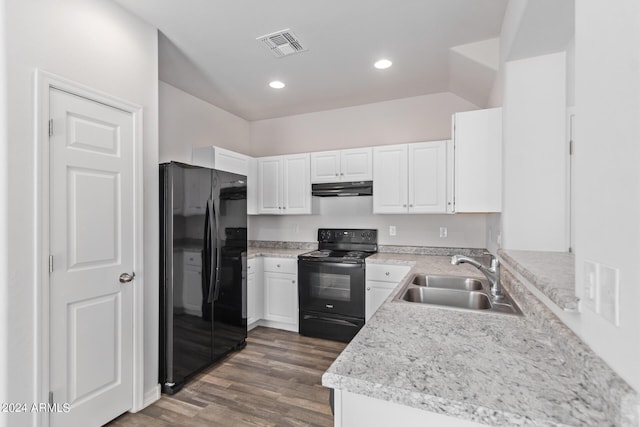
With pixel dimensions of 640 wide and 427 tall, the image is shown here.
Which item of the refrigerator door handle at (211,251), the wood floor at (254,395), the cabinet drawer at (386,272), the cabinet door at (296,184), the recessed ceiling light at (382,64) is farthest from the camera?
the cabinet door at (296,184)

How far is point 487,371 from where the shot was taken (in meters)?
0.87

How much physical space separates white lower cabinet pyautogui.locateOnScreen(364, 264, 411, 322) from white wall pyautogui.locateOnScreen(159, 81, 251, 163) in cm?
238

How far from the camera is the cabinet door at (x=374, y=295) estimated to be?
314 centimetres

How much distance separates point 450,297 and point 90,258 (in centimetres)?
221

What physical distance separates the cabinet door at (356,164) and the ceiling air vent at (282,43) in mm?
1310

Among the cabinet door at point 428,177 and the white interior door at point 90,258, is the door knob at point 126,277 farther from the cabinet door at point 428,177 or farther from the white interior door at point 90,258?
the cabinet door at point 428,177

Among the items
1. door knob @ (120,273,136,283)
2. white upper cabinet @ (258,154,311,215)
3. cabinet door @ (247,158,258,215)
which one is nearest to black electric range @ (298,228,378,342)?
white upper cabinet @ (258,154,311,215)

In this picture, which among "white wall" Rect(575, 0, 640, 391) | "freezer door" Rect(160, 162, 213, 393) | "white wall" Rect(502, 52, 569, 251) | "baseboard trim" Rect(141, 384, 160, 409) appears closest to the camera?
"white wall" Rect(575, 0, 640, 391)

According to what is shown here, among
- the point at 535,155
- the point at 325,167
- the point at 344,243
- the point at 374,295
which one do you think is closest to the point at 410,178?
the point at 325,167

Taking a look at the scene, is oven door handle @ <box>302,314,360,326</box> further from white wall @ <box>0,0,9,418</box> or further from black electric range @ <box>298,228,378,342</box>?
white wall @ <box>0,0,9,418</box>

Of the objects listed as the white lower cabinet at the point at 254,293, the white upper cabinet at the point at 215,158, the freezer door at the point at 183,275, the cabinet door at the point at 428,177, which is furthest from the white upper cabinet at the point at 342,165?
the freezer door at the point at 183,275

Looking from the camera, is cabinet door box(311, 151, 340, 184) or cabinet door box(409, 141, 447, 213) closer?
cabinet door box(409, 141, 447, 213)

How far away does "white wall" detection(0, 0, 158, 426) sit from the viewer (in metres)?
1.50

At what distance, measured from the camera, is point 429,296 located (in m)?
1.97
